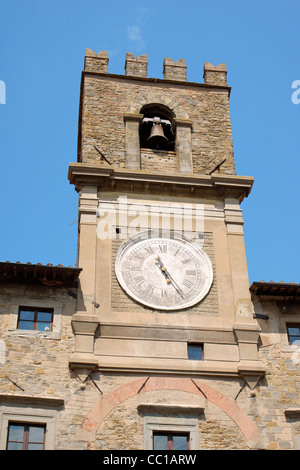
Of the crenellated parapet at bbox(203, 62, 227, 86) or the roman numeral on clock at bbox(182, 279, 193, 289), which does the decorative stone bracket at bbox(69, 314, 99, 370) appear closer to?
the roman numeral on clock at bbox(182, 279, 193, 289)

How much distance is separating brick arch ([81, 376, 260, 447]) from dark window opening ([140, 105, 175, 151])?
725 centimetres

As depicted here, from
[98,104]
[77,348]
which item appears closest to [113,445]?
[77,348]

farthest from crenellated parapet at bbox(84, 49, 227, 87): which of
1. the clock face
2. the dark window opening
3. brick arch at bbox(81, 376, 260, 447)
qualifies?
brick arch at bbox(81, 376, 260, 447)

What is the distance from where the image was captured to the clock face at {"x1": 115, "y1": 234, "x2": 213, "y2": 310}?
1922 centimetres

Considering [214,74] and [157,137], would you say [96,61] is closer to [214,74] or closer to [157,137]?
[157,137]

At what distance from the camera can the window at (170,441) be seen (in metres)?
16.9

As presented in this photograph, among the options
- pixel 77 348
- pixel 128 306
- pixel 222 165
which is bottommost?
pixel 77 348

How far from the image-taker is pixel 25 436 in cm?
1669

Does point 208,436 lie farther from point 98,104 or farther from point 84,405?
point 98,104

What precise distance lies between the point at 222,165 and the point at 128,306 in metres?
5.21

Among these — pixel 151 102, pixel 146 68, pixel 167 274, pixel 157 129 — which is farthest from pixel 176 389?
pixel 146 68

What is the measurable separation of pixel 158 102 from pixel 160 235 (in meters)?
4.62

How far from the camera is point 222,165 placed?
72.5ft
